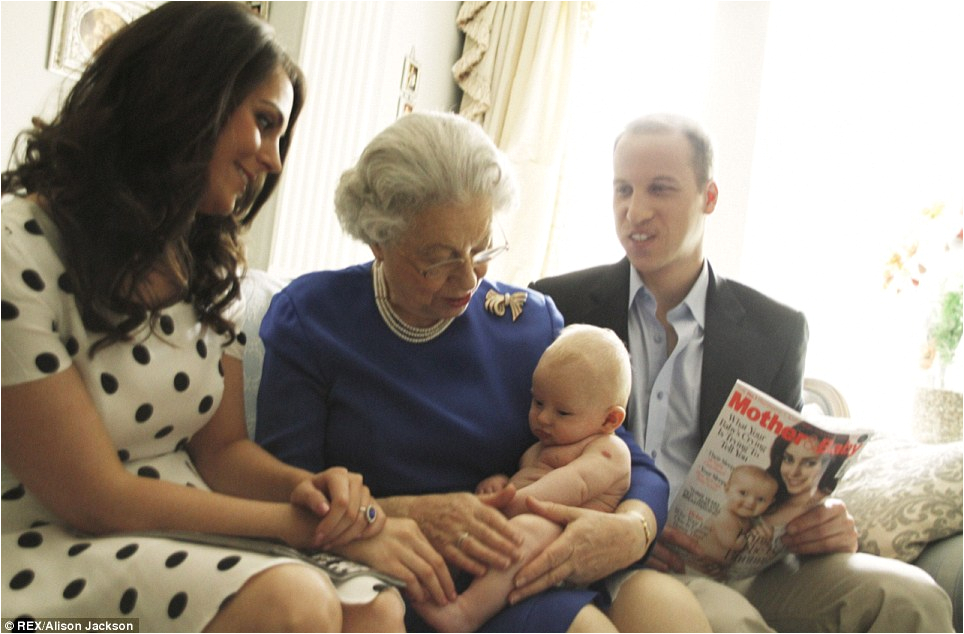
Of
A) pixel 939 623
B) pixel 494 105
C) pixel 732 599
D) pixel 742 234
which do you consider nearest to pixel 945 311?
pixel 742 234

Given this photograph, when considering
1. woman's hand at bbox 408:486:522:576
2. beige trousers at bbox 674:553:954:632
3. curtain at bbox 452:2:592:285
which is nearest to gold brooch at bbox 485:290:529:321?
woman's hand at bbox 408:486:522:576

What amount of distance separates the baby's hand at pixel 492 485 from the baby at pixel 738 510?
422mm

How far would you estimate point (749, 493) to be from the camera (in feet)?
4.90

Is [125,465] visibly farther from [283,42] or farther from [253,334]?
[283,42]

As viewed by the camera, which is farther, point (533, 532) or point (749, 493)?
point (749, 493)

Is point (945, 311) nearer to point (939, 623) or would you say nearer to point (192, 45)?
point (939, 623)

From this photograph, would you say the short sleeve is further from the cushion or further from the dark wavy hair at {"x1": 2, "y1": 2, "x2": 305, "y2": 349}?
the cushion

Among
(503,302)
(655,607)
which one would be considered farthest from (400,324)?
(655,607)

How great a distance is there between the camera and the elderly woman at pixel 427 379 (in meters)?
1.33

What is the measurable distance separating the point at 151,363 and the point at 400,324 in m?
0.47

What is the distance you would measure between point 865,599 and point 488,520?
0.83 metres

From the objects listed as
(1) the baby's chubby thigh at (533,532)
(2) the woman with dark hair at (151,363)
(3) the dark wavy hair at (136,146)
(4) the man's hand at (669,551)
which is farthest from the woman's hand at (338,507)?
(4) the man's hand at (669,551)

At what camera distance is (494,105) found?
12.9ft

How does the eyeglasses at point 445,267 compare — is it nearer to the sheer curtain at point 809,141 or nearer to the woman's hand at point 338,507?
the woman's hand at point 338,507
